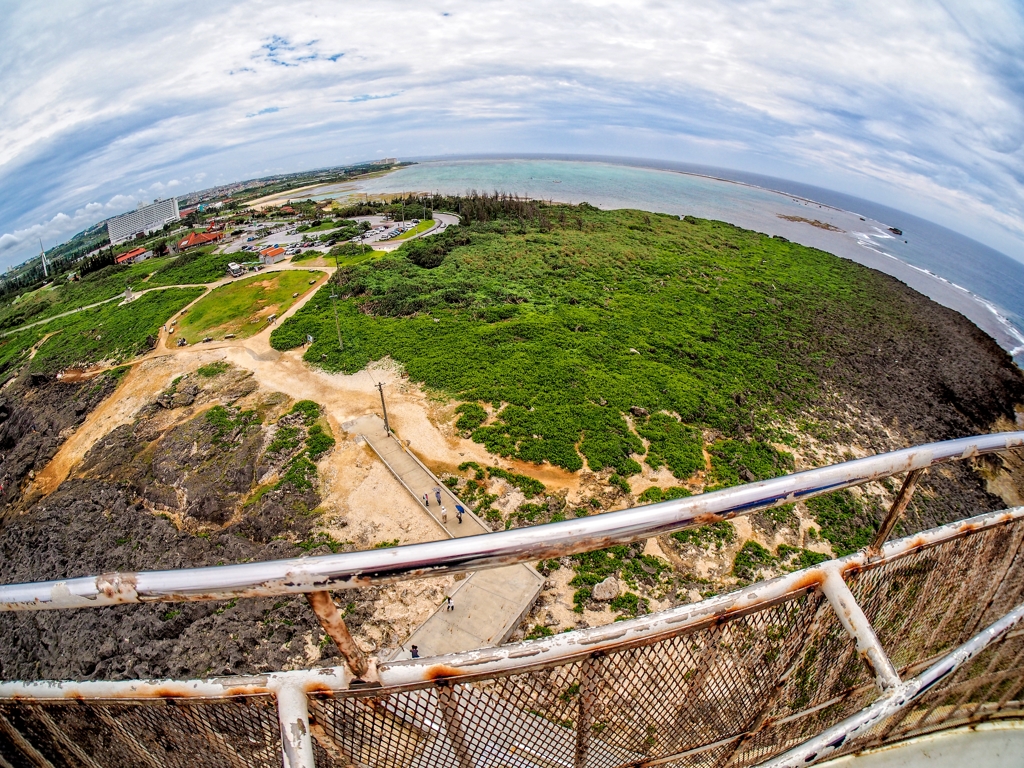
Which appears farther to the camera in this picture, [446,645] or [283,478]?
[283,478]

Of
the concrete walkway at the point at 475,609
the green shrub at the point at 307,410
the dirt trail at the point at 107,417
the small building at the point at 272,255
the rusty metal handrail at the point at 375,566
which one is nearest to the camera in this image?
the rusty metal handrail at the point at 375,566

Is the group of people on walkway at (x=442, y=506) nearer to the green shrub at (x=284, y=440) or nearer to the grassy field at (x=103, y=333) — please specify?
the green shrub at (x=284, y=440)

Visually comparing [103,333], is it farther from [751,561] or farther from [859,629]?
[859,629]

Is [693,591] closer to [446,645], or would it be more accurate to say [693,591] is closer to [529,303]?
[446,645]

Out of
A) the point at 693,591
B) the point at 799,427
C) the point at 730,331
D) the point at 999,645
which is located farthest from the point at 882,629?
the point at 730,331

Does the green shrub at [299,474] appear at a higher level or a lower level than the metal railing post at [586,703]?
lower

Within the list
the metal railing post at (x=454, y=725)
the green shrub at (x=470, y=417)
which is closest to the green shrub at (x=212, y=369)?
the green shrub at (x=470, y=417)
